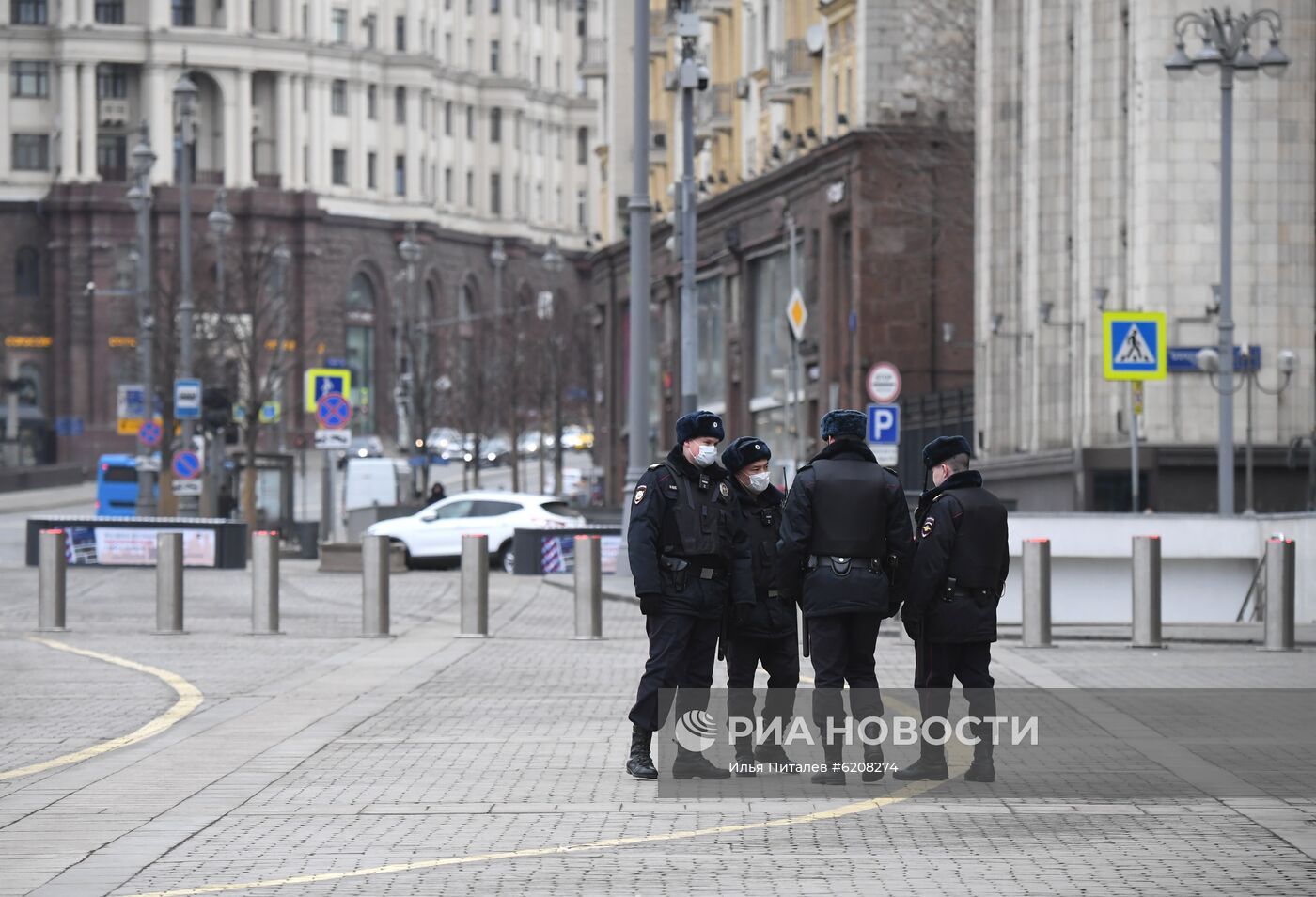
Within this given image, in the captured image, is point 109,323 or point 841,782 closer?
point 841,782

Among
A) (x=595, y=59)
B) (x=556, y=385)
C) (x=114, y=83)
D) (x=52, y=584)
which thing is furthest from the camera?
(x=114, y=83)

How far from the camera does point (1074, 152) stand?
42562 mm

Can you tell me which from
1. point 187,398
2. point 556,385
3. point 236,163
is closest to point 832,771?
point 187,398

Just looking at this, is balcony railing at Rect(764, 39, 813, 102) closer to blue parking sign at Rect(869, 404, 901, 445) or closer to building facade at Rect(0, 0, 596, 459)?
blue parking sign at Rect(869, 404, 901, 445)

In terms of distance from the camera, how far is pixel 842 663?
461 inches

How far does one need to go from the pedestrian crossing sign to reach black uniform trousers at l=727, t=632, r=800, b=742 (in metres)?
17.1

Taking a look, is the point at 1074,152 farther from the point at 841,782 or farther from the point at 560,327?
the point at 560,327

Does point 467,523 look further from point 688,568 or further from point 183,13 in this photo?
point 183,13

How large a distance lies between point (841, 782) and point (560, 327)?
9557 centimetres

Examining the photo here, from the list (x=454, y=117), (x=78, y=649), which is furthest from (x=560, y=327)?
(x=78, y=649)

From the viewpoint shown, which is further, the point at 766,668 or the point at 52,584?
the point at 52,584

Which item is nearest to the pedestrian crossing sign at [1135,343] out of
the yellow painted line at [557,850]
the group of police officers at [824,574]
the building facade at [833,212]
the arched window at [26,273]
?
the group of police officers at [824,574]

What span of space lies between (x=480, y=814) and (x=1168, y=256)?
28676 millimetres

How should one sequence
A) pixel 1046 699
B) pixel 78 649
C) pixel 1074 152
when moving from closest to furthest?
pixel 1046 699 < pixel 78 649 < pixel 1074 152
